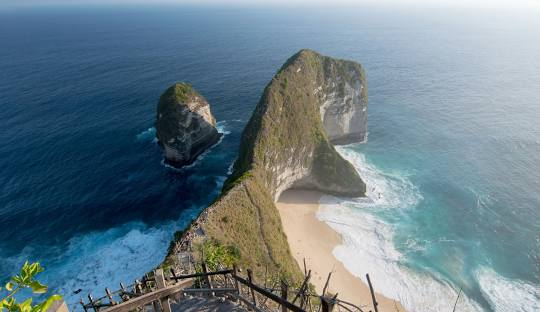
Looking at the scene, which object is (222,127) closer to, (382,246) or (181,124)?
(181,124)

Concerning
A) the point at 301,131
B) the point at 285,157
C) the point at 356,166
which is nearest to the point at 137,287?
the point at 285,157

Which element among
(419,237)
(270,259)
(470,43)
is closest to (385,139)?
(419,237)

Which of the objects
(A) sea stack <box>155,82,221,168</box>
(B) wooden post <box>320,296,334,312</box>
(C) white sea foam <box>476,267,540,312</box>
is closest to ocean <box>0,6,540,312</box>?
(C) white sea foam <box>476,267,540,312</box>

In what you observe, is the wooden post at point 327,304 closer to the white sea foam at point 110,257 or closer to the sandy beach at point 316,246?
the sandy beach at point 316,246

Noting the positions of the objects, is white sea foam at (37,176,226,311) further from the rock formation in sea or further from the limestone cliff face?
the limestone cliff face

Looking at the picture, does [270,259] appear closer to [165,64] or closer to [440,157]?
[440,157]
